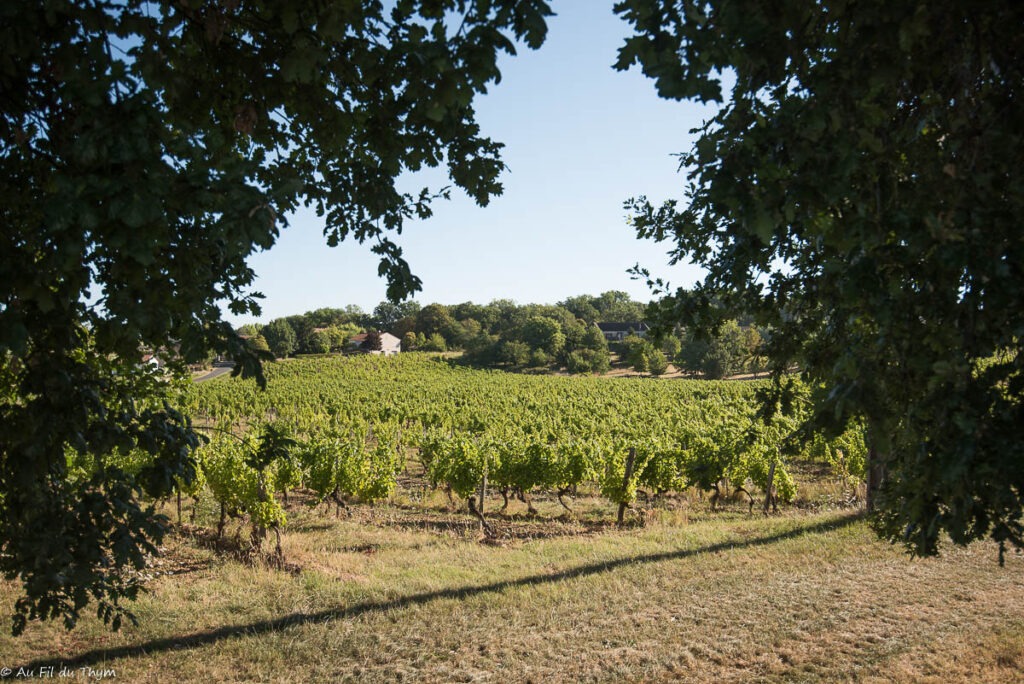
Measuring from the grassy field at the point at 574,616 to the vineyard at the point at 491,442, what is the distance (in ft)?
5.65

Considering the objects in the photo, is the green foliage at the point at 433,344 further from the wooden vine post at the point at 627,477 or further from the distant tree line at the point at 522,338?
the wooden vine post at the point at 627,477

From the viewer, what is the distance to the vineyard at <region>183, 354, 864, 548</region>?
39.6 ft

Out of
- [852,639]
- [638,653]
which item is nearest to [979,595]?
[852,639]

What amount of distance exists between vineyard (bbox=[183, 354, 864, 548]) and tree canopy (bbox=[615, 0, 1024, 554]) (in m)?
0.79

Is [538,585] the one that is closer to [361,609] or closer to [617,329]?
[361,609]

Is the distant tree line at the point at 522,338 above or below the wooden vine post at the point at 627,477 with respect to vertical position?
above

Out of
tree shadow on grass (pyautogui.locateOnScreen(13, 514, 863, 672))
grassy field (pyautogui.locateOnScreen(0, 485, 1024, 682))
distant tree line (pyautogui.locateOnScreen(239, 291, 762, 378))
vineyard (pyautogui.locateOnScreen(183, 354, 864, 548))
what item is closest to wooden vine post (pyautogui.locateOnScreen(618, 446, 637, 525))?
vineyard (pyautogui.locateOnScreen(183, 354, 864, 548))

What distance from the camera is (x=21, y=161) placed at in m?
2.89

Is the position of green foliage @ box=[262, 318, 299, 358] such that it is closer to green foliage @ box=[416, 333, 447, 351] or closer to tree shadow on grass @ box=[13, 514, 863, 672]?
green foliage @ box=[416, 333, 447, 351]

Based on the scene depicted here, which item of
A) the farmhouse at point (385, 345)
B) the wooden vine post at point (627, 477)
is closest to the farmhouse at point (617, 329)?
the farmhouse at point (385, 345)

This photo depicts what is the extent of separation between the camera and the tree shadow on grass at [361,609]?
267 inches

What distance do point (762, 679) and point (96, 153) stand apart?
6.76 meters

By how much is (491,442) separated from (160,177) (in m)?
15.4

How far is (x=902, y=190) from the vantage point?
2.33 m
